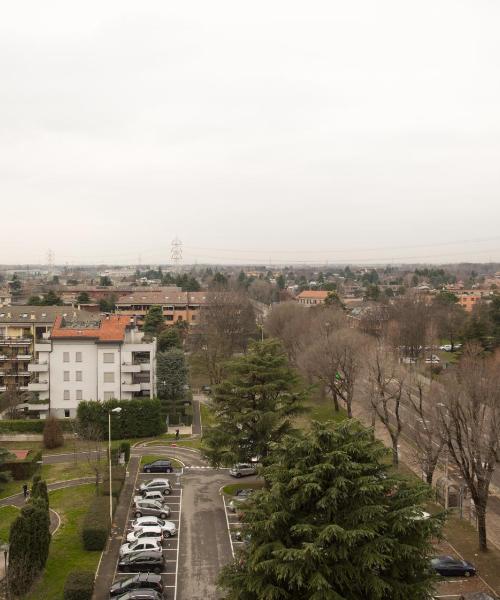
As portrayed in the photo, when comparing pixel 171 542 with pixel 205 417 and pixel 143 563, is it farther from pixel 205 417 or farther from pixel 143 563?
pixel 205 417

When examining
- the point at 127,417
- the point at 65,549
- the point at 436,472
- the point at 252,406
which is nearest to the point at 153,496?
the point at 65,549

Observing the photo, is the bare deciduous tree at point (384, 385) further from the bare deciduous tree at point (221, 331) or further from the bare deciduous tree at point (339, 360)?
the bare deciduous tree at point (221, 331)

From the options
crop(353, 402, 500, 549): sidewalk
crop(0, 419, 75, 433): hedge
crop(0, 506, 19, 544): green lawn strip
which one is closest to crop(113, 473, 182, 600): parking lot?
crop(0, 506, 19, 544): green lawn strip

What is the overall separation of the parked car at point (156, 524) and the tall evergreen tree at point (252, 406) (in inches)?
177

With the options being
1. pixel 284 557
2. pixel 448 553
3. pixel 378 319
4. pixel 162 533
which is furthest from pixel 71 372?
pixel 378 319

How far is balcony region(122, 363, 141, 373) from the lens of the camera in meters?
43.8

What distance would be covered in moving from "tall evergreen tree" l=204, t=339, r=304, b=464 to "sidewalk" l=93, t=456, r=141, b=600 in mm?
4725

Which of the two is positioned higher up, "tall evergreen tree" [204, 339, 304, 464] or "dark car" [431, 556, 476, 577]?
"tall evergreen tree" [204, 339, 304, 464]

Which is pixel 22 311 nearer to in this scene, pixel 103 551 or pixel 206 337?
pixel 206 337

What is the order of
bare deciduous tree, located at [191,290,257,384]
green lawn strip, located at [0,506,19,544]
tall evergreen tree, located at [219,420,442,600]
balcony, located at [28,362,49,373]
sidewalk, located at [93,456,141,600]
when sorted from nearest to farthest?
tall evergreen tree, located at [219,420,442,600]
sidewalk, located at [93,456,141,600]
green lawn strip, located at [0,506,19,544]
balcony, located at [28,362,49,373]
bare deciduous tree, located at [191,290,257,384]

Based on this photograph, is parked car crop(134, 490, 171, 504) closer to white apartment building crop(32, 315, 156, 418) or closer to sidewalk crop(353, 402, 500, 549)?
sidewalk crop(353, 402, 500, 549)

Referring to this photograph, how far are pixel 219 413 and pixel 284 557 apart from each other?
17090 millimetres

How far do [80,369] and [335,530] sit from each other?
32.5m

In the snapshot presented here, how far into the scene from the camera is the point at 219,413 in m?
31.4
